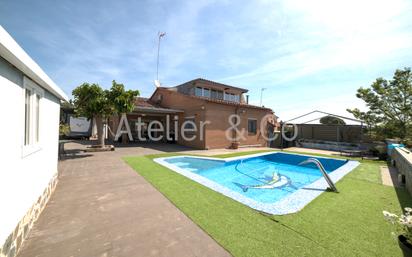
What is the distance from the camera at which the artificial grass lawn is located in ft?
9.91

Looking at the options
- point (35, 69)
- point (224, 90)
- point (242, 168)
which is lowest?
point (242, 168)

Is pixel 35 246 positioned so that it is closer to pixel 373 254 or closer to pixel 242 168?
pixel 373 254

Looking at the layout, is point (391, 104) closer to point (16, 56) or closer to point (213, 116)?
point (213, 116)

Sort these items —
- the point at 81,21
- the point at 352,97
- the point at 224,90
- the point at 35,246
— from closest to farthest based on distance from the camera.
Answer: the point at 35,246 → the point at 81,21 → the point at 352,97 → the point at 224,90

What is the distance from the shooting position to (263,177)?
386 inches

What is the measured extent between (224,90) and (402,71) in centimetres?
1523

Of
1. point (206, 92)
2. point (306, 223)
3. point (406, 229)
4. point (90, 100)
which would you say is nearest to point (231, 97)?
point (206, 92)

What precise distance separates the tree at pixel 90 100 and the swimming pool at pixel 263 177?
533 centimetres

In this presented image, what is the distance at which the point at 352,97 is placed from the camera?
16.8 m

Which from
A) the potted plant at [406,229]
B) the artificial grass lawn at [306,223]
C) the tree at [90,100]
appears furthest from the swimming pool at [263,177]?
the tree at [90,100]

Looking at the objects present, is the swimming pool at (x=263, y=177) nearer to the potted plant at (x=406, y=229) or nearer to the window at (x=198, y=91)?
the potted plant at (x=406, y=229)

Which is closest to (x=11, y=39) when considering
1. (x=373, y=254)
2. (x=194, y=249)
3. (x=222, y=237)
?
(x=194, y=249)

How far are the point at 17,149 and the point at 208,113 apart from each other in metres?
13.6

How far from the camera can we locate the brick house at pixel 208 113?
16281 millimetres
